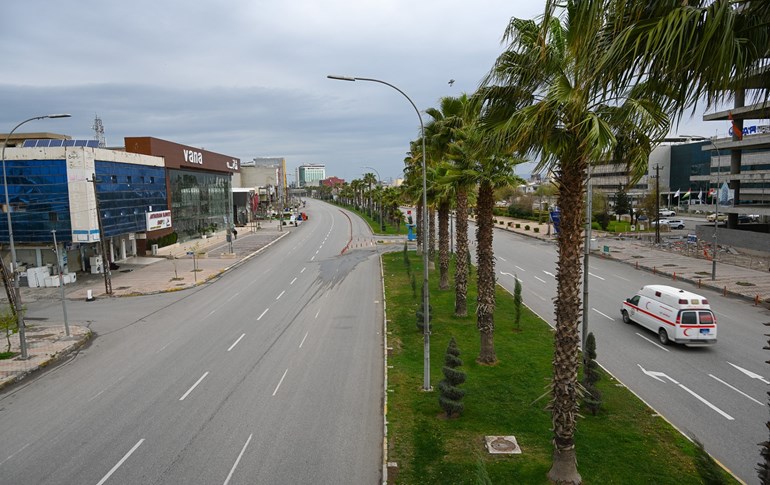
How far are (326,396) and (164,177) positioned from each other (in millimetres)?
47808

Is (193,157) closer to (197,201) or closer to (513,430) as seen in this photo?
(197,201)

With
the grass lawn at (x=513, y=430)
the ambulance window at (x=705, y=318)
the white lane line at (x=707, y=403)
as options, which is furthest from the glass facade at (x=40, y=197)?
the ambulance window at (x=705, y=318)

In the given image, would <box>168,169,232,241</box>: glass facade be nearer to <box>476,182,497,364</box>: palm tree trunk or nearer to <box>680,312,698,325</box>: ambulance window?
<box>476,182,497,364</box>: palm tree trunk

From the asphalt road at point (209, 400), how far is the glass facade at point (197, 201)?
105 feet

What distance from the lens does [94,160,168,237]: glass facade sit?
142 feet

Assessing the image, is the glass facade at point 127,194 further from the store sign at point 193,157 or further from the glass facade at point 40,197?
the store sign at point 193,157

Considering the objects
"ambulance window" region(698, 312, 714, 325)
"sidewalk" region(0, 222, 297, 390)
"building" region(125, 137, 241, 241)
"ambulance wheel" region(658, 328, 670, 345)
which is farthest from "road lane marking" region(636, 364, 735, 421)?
"building" region(125, 137, 241, 241)

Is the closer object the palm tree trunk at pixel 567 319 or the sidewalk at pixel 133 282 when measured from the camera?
the palm tree trunk at pixel 567 319

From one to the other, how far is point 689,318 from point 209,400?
60.5 ft

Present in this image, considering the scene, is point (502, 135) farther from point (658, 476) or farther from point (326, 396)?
point (326, 396)

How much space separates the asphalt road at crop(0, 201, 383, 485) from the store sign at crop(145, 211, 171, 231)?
69.6 ft

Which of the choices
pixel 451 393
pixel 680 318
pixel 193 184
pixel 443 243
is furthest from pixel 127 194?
pixel 680 318

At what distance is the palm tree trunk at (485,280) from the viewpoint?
19406mm

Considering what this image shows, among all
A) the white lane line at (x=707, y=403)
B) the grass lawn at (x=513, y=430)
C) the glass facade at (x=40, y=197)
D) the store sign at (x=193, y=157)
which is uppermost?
the store sign at (x=193, y=157)
